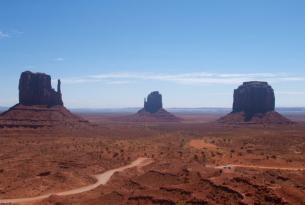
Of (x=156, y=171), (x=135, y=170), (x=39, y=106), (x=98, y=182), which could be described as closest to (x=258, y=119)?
(x=39, y=106)

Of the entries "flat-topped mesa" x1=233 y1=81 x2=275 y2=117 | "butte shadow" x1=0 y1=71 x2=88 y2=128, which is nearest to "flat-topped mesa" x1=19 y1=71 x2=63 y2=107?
"butte shadow" x1=0 y1=71 x2=88 y2=128

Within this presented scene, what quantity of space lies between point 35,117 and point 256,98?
87.8 meters

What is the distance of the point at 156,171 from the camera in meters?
53.9

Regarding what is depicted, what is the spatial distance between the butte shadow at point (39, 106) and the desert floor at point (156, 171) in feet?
51.0

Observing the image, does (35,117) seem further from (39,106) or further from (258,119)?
(258,119)

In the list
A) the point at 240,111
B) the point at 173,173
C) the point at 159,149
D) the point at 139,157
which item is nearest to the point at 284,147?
the point at 159,149

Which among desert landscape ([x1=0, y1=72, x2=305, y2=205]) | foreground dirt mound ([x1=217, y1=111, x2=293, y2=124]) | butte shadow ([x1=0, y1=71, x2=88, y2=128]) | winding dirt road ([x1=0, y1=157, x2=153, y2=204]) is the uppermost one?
butte shadow ([x1=0, y1=71, x2=88, y2=128])

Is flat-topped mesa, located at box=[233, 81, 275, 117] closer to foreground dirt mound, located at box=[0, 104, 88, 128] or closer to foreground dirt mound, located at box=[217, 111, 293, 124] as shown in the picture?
foreground dirt mound, located at box=[217, 111, 293, 124]

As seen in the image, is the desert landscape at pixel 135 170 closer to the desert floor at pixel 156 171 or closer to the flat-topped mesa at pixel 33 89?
the desert floor at pixel 156 171

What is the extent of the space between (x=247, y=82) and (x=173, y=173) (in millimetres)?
133870

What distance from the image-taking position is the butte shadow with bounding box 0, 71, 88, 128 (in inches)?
4855

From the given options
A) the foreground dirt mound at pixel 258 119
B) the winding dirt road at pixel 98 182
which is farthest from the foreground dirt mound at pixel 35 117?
the foreground dirt mound at pixel 258 119

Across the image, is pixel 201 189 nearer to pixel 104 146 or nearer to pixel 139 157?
pixel 139 157

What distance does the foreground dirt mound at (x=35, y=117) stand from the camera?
118 metres
